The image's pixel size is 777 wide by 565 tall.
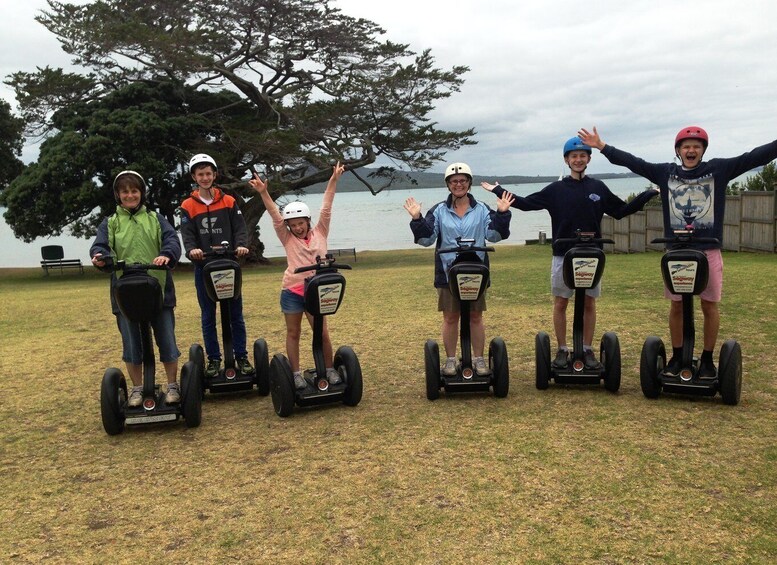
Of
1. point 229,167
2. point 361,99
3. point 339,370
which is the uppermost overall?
point 361,99

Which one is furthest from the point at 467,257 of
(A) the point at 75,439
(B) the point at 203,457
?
(A) the point at 75,439

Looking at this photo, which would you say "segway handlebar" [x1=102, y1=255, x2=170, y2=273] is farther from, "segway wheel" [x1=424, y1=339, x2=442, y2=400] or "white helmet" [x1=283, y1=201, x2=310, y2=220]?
"segway wheel" [x1=424, y1=339, x2=442, y2=400]

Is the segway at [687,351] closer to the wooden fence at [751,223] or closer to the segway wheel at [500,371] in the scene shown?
the segway wheel at [500,371]

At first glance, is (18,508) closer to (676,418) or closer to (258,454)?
(258,454)

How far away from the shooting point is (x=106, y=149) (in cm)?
2317

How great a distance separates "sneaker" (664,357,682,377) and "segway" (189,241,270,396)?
315 centimetres

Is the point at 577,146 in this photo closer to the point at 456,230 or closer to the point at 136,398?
the point at 456,230

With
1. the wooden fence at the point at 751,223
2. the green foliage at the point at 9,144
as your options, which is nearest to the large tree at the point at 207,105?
the green foliage at the point at 9,144

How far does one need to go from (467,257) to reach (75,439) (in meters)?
3.10

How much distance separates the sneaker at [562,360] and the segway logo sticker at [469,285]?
0.95 metres

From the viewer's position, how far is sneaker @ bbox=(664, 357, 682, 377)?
514 cm

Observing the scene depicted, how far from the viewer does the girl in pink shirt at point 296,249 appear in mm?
5273

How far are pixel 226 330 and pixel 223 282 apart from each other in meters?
0.54

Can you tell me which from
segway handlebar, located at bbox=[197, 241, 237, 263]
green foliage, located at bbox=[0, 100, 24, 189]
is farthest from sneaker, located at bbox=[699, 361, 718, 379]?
green foliage, located at bbox=[0, 100, 24, 189]
